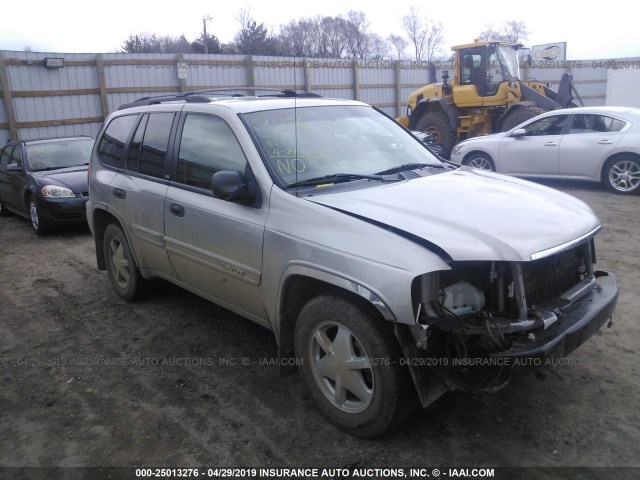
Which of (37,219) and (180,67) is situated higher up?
(180,67)

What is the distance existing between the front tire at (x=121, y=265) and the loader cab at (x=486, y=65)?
12.0 metres

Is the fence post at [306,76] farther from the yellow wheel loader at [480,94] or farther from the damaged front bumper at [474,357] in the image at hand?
the damaged front bumper at [474,357]

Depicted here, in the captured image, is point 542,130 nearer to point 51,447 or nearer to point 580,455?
point 580,455

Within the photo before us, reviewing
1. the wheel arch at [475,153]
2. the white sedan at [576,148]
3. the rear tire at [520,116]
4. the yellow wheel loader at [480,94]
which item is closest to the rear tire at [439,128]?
the yellow wheel loader at [480,94]

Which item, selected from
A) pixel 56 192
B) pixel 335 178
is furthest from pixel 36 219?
pixel 335 178

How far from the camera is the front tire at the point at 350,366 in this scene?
2.87 meters

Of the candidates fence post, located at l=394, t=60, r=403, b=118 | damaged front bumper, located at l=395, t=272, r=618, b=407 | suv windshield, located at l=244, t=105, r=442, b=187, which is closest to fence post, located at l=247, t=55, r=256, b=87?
fence post, located at l=394, t=60, r=403, b=118

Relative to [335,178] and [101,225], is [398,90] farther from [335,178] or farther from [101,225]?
[335,178]

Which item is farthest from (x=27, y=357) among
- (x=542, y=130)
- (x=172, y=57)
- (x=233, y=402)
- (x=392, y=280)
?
(x=172, y=57)

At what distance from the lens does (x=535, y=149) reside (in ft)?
34.7

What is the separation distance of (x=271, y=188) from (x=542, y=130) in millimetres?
8635

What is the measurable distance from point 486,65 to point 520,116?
2.09 meters

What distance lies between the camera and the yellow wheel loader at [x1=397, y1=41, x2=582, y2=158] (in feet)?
48.9

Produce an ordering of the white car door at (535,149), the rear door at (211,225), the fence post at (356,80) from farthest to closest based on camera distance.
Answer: the fence post at (356,80) < the white car door at (535,149) < the rear door at (211,225)
